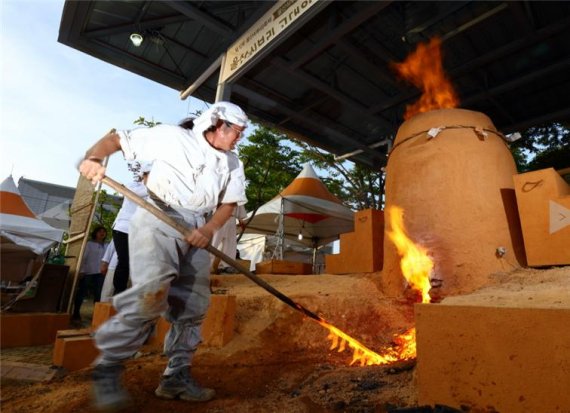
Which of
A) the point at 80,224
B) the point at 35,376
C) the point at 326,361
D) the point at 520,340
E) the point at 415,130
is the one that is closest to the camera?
the point at 520,340

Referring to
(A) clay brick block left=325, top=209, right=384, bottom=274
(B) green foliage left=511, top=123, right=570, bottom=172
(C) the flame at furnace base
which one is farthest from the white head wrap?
(B) green foliage left=511, top=123, right=570, bottom=172

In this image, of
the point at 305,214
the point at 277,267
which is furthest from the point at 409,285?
the point at 305,214

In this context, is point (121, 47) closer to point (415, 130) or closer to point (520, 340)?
point (415, 130)

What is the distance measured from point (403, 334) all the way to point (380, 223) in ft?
6.82

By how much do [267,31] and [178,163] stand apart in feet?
11.9

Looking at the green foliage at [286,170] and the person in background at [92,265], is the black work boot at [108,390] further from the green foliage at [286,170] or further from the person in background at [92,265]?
the green foliage at [286,170]

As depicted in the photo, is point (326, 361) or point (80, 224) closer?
point (326, 361)

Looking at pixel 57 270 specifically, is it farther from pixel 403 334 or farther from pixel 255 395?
pixel 403 334

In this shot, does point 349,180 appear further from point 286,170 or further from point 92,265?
point 92,265

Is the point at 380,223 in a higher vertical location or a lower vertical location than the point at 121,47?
lower

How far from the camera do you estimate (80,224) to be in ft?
18.9

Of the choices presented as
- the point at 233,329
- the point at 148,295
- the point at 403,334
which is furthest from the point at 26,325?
the point at 403,334

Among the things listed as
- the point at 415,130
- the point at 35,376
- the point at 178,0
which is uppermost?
the point at 178,0

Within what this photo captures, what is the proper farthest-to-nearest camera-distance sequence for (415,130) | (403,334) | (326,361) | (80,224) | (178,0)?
1. (80,224)
2. (178,0)
3. (415,130)
4. (403,334)
5. (326,361)
